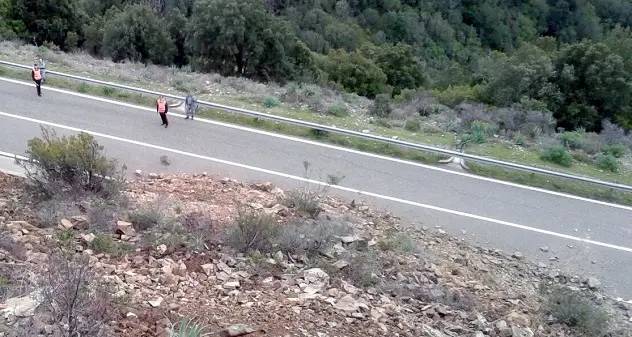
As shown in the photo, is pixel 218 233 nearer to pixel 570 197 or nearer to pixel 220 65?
pixel 570 197

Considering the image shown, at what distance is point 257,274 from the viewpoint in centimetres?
729

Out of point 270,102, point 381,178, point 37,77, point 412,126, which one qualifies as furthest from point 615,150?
point 37,77

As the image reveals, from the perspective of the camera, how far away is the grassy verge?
38.3 ft

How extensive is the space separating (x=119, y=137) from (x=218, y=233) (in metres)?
4.96

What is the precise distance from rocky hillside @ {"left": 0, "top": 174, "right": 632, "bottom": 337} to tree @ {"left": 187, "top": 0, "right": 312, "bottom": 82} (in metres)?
13.0

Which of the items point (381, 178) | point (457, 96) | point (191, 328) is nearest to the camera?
point (191, 328)

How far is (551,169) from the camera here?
1236 cm

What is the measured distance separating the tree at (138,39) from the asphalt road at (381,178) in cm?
1035

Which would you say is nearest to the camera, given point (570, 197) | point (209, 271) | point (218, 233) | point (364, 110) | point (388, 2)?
point (209, 271)

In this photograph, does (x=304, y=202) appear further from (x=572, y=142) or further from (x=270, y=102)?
(x=572, y=142)

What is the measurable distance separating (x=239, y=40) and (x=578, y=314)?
55.9ft

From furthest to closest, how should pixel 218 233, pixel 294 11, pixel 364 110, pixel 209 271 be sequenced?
pixel 294 11, pixel 364 110, pixel 218 233, pixel 209 271

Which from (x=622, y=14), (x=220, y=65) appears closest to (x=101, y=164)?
(x=220, y=65)

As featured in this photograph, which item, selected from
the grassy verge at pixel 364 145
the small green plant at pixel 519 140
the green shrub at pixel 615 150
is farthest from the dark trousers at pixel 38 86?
the green shrub at pixel 615 150
